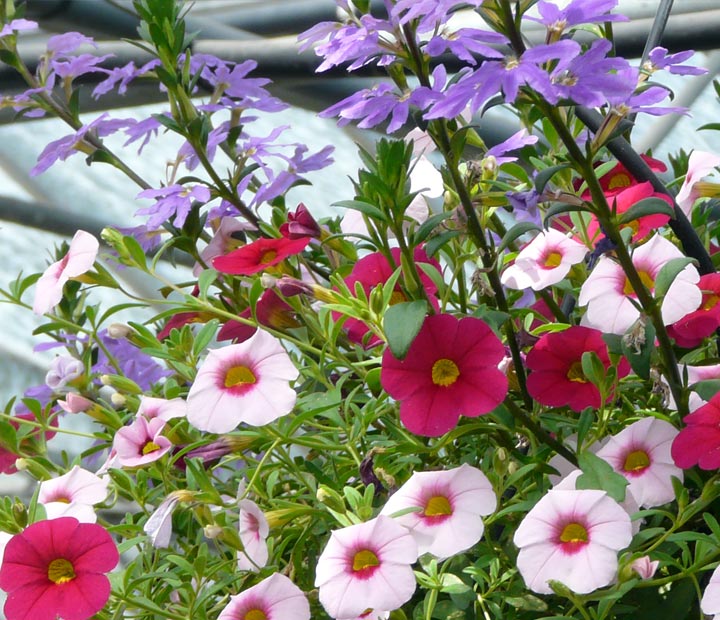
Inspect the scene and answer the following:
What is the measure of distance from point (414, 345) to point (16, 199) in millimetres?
1437

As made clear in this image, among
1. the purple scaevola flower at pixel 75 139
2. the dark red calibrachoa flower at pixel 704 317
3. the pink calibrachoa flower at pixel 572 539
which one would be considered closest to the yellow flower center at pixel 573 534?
the pink calibrachoa flower at pixel 572 539

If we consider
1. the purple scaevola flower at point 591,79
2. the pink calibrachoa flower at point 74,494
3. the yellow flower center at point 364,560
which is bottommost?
the pink calibrachoa flower at point 74,494

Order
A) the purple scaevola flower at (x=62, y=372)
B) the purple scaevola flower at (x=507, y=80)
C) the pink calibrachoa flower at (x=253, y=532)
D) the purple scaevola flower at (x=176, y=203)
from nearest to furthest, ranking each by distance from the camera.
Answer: the purple scaevola flower at (x=507, y=80) → the pink calibrachoa flower at (x=253, y=532) → the purple scaevola flower at (x=176, y=203) → the purple scaevola flower at (x=62, y=372)

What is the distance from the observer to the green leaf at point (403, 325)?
365 mm

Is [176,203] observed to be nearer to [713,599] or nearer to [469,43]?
[469,43]

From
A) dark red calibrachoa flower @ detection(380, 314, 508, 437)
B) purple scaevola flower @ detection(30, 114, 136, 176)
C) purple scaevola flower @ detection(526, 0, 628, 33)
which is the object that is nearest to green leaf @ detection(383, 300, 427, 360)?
dark red calibrachoa flower @ detection(380, 314, 508, 437)

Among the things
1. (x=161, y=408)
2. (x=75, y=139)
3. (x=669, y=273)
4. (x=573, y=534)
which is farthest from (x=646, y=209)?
(x=75, y=139)

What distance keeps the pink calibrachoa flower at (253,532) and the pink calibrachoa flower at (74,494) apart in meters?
0.08

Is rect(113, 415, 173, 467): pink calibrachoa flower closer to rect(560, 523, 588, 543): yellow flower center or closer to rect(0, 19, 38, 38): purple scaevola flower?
Result: rect(560, 523, 588, 543): yellow flower center

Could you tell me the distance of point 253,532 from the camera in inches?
17.5

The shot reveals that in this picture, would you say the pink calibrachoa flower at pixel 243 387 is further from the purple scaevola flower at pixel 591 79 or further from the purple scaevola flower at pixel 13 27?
the purple scaevola flower at pixel 13 27

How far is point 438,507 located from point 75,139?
36 centimetres

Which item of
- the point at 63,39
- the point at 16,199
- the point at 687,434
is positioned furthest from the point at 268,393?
the point at 16,199

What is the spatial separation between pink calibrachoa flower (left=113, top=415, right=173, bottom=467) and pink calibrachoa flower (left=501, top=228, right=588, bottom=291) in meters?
0.19
